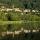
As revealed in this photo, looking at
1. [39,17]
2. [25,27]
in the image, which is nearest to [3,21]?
[25,27]

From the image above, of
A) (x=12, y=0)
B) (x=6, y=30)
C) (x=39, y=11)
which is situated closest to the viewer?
(x=6, y=30)

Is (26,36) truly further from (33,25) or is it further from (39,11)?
(39,11)

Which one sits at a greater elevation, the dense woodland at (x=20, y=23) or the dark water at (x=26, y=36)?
the dense woodland at (x=20, y=23)

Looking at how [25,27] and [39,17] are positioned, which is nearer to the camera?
[25,27]

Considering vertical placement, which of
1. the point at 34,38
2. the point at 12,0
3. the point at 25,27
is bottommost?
the point at 34,38

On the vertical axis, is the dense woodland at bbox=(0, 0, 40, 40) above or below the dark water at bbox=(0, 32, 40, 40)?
above

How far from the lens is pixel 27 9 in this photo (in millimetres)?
2736

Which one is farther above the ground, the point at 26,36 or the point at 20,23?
the point at 20,23

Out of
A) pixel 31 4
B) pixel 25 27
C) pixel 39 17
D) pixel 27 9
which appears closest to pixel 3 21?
pixel 25 27

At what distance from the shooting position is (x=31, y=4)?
2869mm

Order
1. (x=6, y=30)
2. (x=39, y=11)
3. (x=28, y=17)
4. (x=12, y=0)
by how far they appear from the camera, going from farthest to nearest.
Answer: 1. (x=12, y=0)
2. (x=39, y=11)
3. (x=28, y=17)
4. (x=6, y=30)

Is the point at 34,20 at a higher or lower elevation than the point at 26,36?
higher

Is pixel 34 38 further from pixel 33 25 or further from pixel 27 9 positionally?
pixel 27 9

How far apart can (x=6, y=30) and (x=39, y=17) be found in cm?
70
